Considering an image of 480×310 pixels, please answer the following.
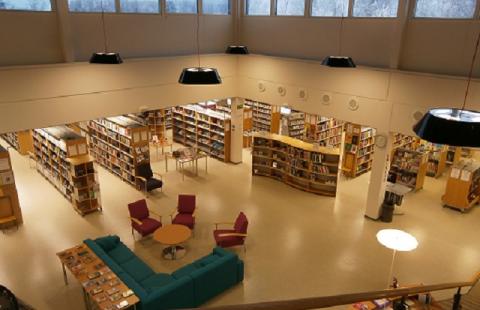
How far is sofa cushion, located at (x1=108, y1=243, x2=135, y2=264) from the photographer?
7.45 m

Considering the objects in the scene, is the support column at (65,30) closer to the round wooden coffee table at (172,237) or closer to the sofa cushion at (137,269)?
the round wooden coffee table at (172,237)

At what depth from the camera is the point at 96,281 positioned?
248 inches

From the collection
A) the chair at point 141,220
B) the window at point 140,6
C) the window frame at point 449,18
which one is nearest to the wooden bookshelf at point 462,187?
the window frame at point 449,18

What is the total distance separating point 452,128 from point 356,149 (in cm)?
990

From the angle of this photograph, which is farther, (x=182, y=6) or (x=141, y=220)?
(x=182, y=6)

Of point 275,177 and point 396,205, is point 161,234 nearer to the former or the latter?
point 275,177

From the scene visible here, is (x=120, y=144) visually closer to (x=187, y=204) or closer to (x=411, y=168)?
(x=187, y=204)

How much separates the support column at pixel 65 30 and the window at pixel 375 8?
690cm

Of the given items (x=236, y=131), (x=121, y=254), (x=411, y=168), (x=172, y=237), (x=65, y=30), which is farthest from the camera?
(x=236, y=131)

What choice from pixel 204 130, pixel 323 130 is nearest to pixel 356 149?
pixel 323 130

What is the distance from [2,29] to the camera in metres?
7.91

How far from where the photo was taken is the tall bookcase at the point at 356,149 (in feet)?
40.2

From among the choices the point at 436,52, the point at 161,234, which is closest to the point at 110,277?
the point at 161,234

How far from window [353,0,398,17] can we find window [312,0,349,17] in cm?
29
